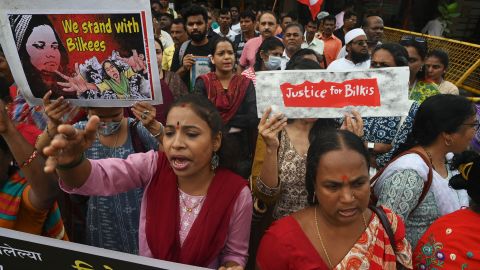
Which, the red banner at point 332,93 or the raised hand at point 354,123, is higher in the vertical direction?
the red banner at point 332,93

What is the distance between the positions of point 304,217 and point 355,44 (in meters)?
3.81

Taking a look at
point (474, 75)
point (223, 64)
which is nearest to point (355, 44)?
point (223, 64)

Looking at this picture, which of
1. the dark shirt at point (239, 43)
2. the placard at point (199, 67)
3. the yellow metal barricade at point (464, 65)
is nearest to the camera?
the placard at point (199, 67)

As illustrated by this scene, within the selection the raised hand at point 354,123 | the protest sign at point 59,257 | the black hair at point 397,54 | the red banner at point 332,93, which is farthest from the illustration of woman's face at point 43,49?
the black hair at point 397,54

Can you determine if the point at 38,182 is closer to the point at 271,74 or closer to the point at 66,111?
the point at 66,111

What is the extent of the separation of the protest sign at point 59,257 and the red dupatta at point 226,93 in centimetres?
226

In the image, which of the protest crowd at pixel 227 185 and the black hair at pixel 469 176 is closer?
the protest crowd at pixel 227 185

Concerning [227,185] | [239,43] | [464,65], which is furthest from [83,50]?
[464,65]

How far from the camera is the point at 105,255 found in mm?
1388

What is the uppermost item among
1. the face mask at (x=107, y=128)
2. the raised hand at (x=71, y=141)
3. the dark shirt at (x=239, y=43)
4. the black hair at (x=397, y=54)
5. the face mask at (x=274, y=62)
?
the dark shirt at (x=239, y=43)

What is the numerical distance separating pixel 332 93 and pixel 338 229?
2.04 ft

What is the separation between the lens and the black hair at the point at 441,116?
2.09 metres

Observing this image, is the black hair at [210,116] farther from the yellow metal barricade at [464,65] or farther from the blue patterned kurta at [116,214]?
the yellow metal barricade at [464,65]

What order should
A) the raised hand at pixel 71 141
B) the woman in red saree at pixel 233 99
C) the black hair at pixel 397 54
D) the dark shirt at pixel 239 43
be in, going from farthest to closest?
the dark shirt at pixel 239 43 → the woman in red saree at pixel 233 99 → the black hair at pixel 397 54 → the raised hand at pixel 71 141
